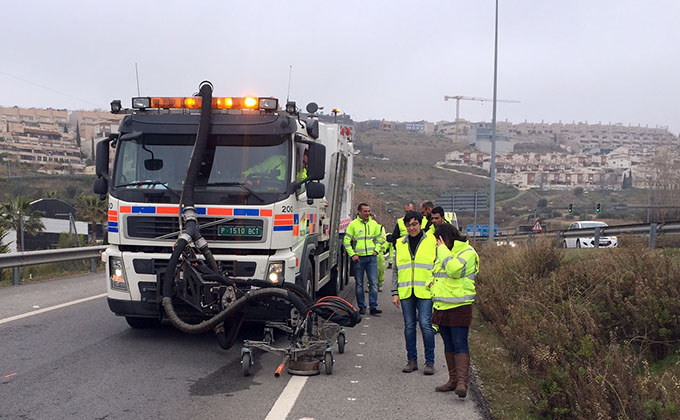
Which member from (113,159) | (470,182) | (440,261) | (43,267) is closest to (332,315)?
(440,261)

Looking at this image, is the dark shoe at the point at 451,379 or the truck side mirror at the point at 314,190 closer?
the dark shoe at the point at 451,379

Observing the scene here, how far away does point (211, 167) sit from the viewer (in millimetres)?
8336

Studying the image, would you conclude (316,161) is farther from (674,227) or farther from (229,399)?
(674,227)

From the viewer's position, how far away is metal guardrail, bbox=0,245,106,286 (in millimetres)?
13602

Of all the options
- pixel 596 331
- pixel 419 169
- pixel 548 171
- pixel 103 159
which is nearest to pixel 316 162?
pixel 103 159

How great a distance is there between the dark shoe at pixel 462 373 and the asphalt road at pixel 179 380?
110mm

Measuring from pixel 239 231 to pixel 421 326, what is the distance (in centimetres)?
242

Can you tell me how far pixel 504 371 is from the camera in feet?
24.4

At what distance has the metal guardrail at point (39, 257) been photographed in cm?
1360

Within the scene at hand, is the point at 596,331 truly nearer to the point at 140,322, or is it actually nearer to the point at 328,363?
the point at 328,363

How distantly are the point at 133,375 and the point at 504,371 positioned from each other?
3.95 m

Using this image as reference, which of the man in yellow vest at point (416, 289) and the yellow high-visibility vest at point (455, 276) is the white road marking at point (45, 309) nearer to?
the man in yellow vest at point (416, 289)

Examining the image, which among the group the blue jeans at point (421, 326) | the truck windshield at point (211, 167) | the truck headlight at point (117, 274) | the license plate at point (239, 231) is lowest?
the blue jeans at point (421, 326)

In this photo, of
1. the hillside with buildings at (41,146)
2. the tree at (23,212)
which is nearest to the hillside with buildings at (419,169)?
the hillside with buildings at (41,146)
